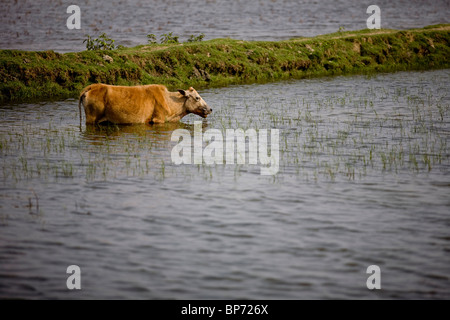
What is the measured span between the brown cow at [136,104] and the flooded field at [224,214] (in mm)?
357

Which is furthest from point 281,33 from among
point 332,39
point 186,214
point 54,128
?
point 186,214

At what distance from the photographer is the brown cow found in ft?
44.5

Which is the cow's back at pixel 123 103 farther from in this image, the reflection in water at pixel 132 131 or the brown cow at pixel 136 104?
the reflection in water at pixel 132 131

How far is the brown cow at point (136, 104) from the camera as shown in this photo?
1358 centimetres

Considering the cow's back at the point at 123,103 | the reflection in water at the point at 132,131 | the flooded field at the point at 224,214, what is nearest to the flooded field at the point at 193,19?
the cow's back at the point at 123,103

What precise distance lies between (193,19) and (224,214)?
38.2 m

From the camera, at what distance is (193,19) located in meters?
44.9

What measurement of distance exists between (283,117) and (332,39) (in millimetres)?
11718

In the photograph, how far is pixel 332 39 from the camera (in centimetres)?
2597

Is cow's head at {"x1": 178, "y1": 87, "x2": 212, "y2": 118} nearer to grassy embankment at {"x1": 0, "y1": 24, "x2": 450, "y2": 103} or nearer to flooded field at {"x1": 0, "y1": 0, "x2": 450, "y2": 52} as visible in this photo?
grassy embankment at {"x1": 0, "y1": 24, "x2": 450, "y2": 103}

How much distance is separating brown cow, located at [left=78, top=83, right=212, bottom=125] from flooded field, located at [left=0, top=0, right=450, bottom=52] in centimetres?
1331
